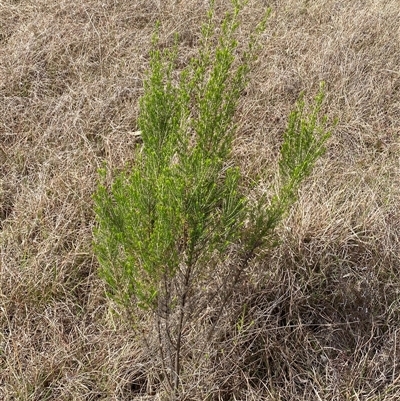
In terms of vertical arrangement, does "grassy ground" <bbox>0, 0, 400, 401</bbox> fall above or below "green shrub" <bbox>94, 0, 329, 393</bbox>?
below

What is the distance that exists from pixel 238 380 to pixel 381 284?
0.95 meters

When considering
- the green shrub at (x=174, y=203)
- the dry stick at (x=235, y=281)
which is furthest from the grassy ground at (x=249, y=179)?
the green shrub at (x=174, y=203)

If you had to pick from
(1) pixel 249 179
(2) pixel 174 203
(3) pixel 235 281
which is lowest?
(1) pixel 249 179

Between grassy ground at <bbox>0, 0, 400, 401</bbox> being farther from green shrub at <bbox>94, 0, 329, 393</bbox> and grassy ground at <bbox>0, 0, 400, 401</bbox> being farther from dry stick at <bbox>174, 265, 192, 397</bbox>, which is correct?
green shrub at <bbox>94, 0, 329, 393</bbox>

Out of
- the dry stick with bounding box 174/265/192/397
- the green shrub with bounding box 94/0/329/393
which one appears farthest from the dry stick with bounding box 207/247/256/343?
the dry stick with bounding box 174/265/192/397

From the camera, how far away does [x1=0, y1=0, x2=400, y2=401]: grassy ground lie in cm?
259

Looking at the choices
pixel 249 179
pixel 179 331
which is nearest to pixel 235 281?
pixel 179 331

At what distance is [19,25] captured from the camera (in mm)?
4625

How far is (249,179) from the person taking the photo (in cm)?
354

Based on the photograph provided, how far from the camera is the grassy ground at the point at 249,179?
2588 millimetres

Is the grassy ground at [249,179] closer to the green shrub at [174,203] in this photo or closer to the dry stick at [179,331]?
the dry stick at [179,331]

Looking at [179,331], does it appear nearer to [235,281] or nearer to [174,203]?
[235,281]

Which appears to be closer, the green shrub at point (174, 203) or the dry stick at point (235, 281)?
the green shrub at point (174, 203)

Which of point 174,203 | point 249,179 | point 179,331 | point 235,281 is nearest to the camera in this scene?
point 174,203
